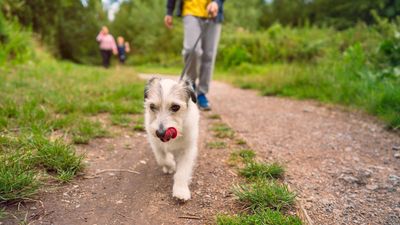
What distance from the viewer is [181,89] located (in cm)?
302

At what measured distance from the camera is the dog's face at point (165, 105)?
9.05 feet

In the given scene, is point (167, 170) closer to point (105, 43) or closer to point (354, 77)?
point (354, 77)

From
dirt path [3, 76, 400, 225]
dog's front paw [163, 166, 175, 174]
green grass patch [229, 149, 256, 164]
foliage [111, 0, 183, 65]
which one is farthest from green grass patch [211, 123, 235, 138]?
foliage [111, 0, 183, 65]

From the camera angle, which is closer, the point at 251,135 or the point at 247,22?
the point at 251,135

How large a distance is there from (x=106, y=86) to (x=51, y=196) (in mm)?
5055

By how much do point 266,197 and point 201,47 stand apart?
3731 millimetres

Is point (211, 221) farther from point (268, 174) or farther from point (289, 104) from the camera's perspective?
point (289, 104)

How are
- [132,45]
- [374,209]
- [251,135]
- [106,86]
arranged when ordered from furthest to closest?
[132,45], [106,86], [251,135], [374,209]

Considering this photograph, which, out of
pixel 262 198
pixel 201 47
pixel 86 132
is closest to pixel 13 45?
pixel 201 47

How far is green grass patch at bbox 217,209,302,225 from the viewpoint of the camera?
85.5 inches

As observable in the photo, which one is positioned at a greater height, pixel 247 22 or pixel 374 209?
pixel 247 22

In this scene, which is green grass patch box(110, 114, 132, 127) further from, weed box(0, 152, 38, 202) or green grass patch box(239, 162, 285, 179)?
green grass patch box(239, 162, 285, 179)

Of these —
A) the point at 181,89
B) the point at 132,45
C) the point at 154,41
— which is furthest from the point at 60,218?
the point at 132,45

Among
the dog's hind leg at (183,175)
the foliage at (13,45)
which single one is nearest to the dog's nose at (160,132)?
the dog's hind leg at (183,175)
